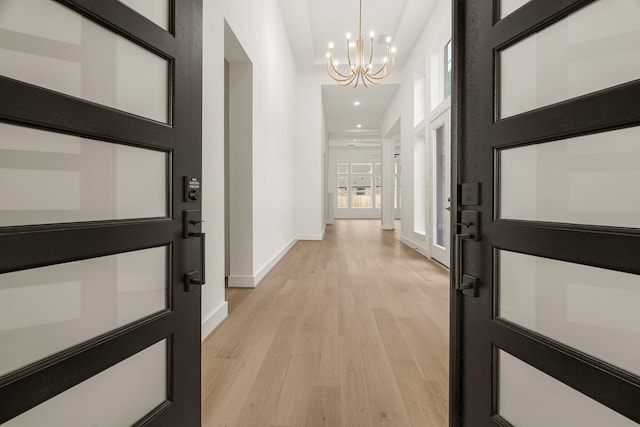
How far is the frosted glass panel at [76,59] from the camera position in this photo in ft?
2.47

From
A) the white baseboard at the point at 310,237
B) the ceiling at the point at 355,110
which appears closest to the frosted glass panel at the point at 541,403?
the white baseboard at the point at 310,237

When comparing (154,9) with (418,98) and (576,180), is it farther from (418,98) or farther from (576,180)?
(418,98)

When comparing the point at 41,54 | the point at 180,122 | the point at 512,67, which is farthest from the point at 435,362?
the point at 41,54

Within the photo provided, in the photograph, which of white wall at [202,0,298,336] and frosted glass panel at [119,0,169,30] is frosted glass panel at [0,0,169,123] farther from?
white wall at [202,0,298,336]

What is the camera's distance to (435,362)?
204 centimetres

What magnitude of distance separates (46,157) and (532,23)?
1.45 m

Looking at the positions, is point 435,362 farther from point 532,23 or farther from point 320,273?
point 320,273

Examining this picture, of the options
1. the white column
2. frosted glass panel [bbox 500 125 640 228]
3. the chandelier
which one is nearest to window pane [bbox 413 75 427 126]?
the chandelier

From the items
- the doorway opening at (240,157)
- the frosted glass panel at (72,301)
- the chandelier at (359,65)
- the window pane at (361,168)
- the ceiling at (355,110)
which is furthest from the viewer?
the window pane at (361,168)

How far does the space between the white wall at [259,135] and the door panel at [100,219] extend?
3.73ft

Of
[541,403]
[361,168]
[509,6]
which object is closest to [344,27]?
[509,6]

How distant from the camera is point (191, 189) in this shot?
1.34 meters

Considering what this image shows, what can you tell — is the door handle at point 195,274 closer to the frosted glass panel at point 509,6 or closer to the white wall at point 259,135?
the white wall at point 259,135

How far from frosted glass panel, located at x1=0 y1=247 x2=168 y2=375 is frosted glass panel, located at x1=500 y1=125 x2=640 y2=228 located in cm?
129
